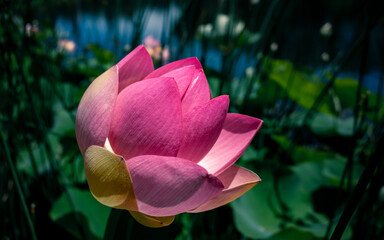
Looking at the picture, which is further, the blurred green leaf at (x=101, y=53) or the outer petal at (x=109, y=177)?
the blurred green leaf at (x=101, y=53)

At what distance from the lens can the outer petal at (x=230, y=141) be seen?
0.26m

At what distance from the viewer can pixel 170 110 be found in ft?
0.79

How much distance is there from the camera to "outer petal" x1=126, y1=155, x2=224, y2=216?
215 mm

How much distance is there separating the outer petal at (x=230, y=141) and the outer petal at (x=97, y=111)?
0.29 feet

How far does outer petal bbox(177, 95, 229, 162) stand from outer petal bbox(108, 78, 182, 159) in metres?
0.01

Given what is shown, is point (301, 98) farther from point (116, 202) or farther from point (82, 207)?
point (116, 202)

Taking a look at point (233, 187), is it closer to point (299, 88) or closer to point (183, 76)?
point (183, 76)

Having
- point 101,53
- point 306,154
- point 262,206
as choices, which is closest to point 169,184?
point 262,206

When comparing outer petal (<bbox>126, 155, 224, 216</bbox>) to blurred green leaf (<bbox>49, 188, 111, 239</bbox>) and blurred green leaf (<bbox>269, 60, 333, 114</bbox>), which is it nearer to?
blurred green leaf (<bbox>49, 188, 111, 239</bbox>)

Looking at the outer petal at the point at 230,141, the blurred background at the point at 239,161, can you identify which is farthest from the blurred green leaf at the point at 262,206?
the outer petal at the point at 230,141

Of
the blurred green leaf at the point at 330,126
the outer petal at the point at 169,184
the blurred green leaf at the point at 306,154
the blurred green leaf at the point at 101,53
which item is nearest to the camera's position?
the outer petal at the point at 169,184

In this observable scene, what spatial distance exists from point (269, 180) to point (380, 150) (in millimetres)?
544

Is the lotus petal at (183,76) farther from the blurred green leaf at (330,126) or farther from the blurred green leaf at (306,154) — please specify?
the blurred green leaf at (330,126)

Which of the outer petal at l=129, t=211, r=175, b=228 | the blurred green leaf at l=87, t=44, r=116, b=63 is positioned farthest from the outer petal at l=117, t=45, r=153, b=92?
the blurred green leaf at l=87, t=44, r=116, b=63
